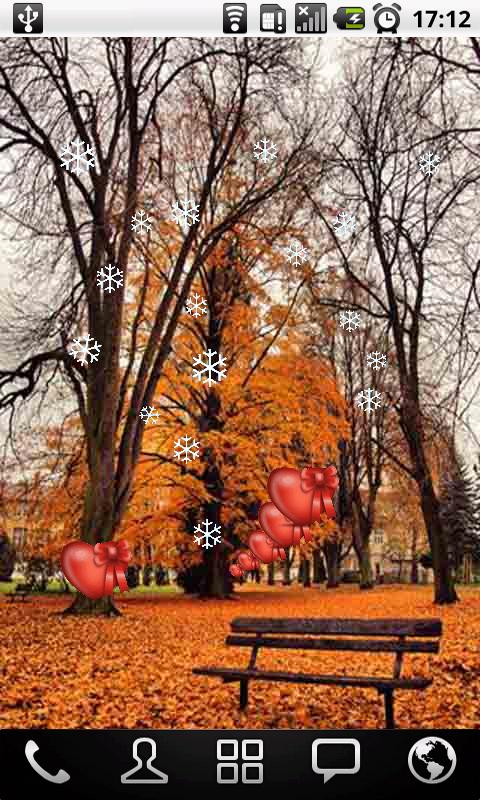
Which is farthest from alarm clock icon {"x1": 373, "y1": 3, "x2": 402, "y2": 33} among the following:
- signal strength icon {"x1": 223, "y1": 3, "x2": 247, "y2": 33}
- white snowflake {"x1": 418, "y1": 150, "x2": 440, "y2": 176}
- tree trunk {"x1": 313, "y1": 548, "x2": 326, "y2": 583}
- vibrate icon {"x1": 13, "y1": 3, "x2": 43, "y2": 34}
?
tree trunk {"x1": 313, "y1": 548, "x2": 326, "y2": 583}

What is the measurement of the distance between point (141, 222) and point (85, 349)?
125 cm

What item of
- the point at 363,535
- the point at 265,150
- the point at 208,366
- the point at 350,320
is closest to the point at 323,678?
the point at 363,535

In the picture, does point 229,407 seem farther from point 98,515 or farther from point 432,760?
point 432,760

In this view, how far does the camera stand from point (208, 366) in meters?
5.75

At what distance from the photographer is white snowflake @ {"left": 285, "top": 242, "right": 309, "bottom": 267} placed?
5.88 metres

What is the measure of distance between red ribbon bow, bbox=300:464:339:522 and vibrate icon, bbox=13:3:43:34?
2.61 meters

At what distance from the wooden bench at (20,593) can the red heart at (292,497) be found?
203cm

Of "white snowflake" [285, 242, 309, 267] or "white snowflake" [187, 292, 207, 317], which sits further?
"white snowflake" [187, 292, 207, 317]

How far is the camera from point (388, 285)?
19.0 feet

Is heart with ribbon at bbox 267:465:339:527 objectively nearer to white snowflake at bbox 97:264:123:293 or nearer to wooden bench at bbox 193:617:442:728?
wooden bench at bbox 193:617:442:728

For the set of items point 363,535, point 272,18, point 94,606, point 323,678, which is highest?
point 272,18

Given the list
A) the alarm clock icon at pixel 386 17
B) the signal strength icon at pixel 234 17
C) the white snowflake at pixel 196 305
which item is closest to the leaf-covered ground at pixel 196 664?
the white snowflake at pixel 196 305

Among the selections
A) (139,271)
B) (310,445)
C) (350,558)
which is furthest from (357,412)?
(139,271)

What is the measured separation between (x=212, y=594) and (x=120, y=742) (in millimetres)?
2943
